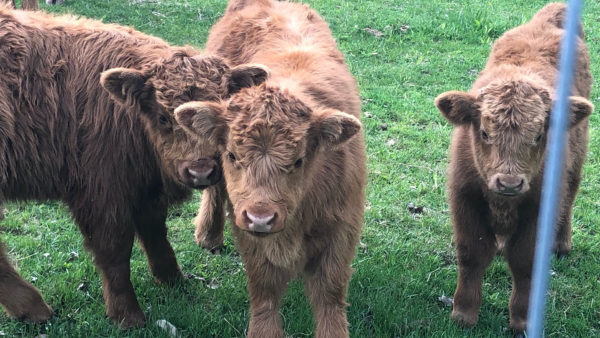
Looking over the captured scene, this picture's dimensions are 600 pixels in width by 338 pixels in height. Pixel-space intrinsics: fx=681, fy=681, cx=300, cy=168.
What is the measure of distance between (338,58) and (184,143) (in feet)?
5.51

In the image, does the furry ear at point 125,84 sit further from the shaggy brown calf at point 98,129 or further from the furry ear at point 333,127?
the furry ear at point 333,127

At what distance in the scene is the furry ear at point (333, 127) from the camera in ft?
12.0

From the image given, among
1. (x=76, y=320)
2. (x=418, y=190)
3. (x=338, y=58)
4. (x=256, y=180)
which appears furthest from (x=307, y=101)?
(x=418, y=190)

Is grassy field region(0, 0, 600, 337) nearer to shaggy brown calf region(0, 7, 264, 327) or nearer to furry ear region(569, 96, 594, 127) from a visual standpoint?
shaggy brown calf region(0, 7, 264, 327)

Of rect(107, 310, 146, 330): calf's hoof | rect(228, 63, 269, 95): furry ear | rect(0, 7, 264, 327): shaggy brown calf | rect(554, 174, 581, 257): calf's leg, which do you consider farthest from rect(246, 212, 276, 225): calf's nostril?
rect(554, 174, 581, 257): calf's leg

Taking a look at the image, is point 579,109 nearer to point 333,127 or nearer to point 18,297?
point 333,127

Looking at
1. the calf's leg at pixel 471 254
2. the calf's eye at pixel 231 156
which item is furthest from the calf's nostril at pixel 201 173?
the calf's leg at pixel 471 254

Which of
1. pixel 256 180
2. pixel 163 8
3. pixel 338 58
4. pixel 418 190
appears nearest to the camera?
pixel 256 180

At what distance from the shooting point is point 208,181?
397cm

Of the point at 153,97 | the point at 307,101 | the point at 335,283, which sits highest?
the point at 307,101

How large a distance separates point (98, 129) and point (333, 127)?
1.67 m

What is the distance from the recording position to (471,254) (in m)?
4.72

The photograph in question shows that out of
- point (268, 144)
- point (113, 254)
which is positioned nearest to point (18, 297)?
point (113, 254)

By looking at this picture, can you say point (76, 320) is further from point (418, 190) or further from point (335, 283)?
point (418, 190)
